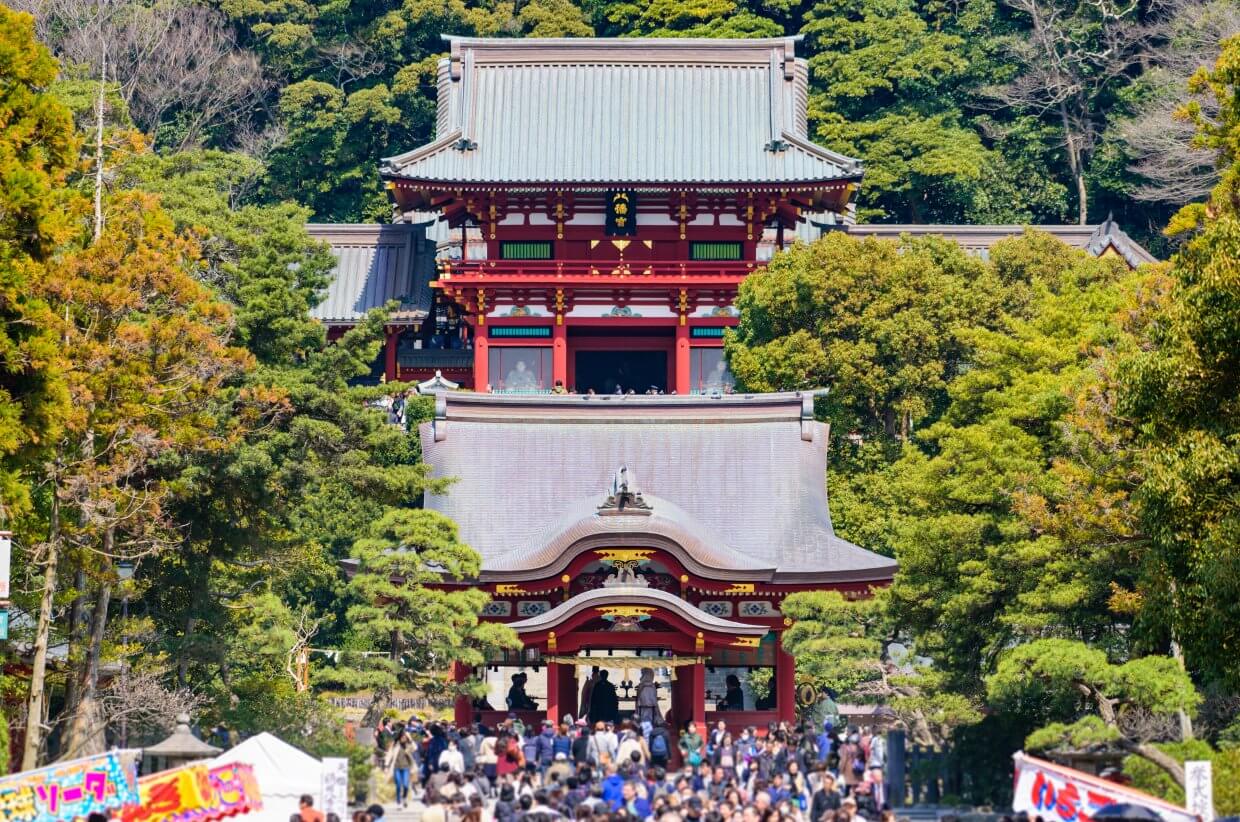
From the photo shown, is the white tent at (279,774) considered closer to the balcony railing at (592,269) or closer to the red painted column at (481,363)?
the red painted column at (481,363)

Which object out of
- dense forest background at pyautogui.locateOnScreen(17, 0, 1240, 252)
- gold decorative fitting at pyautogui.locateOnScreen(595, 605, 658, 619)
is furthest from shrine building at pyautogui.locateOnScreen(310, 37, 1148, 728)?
dense forest background at pyautogui.locateOnScreen(17, 0, 1240, 252)

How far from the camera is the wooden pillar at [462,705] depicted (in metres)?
38.0

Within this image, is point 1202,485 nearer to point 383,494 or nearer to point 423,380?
point 383,494

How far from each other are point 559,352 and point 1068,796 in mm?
31151

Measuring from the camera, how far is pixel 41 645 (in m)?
32.5

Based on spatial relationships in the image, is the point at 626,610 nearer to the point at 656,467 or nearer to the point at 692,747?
the point at 692,747

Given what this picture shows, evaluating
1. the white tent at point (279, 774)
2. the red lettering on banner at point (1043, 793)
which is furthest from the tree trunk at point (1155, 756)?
the white tent at point (279, 774)

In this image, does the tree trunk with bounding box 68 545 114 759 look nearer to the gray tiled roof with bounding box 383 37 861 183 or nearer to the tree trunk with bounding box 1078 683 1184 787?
the tree trunk with bounding box 1078 683 1184 787

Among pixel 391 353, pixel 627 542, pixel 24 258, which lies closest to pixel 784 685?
pixel 627 542

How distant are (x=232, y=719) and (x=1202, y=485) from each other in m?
15.3

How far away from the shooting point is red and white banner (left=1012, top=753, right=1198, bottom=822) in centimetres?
2458

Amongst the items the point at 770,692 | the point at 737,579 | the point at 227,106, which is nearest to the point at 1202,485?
the point at 737,579

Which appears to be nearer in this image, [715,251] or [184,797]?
[184,797]

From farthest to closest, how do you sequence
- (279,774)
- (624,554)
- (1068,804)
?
(624,554)
(279,774)
(1068,804)
